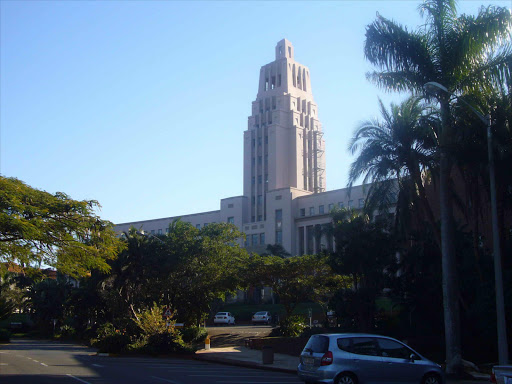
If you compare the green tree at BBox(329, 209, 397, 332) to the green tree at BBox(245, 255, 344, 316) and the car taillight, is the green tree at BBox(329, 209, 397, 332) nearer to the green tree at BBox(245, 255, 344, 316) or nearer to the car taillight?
the green tree at BBox(245, 255, 344, 316)

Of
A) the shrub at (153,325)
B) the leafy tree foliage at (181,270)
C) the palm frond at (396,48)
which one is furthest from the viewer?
the leafy tree foliage at (181,270)

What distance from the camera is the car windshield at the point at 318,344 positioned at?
14.2 m

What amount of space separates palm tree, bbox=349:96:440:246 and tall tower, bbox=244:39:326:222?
6884 cm

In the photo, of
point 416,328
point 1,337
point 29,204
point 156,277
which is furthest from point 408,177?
point 1,337

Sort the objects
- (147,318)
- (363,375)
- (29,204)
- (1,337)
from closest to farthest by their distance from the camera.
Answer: (363,375) < (29,204) < (147,318) < (1,337)

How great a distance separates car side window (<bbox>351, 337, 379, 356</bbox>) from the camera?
1431cm

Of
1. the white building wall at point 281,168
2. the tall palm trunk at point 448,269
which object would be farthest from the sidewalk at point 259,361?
the white building wall at point 281,168

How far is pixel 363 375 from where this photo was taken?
1396 cm

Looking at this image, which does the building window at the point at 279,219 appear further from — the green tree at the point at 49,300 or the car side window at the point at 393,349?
the car side window at the point at 393,349

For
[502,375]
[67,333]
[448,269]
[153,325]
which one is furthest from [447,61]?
[67,333]

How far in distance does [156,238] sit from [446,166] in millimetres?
26873

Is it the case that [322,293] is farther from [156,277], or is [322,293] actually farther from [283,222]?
[283,222]

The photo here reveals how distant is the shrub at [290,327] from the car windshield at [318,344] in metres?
23.0

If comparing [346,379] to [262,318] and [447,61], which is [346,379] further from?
[262,318]
